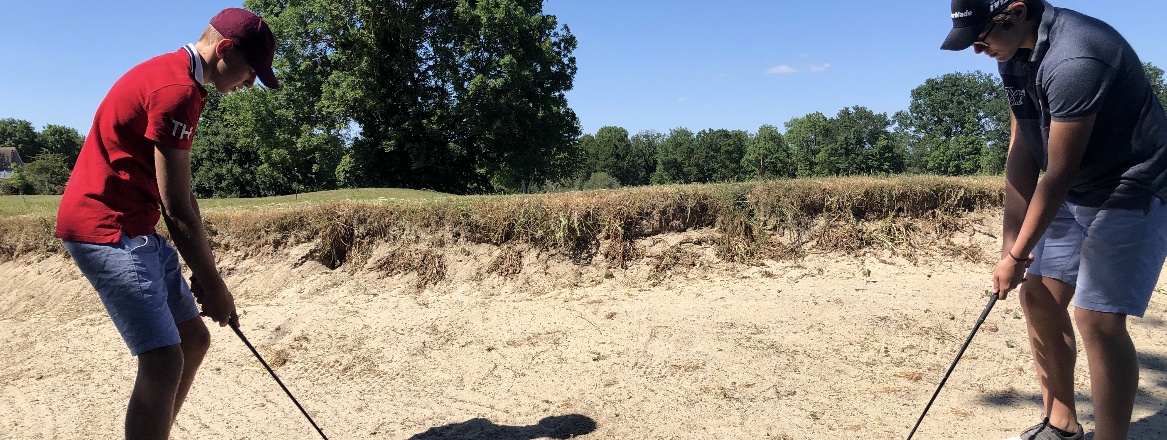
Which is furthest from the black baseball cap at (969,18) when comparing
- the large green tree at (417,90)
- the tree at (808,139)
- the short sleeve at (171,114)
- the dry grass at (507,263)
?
the tree at (808,139)

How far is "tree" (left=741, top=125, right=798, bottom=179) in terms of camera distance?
79.9 meters

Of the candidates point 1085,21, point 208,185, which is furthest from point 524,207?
point 208,185

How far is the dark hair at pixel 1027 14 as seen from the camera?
8.61 feet

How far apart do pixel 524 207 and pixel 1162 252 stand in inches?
199

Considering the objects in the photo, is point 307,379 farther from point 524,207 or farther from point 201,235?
point 524,207

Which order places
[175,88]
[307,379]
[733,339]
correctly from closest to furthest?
[175,88]
[307,379]
[733,339]

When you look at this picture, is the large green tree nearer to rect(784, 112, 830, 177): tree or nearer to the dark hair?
the dark hair

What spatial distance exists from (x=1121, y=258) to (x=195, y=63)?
12.9 feet

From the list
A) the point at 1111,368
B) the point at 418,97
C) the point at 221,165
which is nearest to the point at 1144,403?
the point at 1111,368

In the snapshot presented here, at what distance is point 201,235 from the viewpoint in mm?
2613

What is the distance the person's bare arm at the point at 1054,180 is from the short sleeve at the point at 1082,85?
0.04m

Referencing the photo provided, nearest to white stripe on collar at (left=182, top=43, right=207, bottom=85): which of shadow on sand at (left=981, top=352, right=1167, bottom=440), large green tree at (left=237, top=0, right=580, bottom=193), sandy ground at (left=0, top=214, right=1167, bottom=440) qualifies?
sandy ground at (left=0, top=214, right=1167, bottom=440)

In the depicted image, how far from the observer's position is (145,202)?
2.58 metres

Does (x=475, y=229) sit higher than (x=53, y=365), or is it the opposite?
(x=475, y=229)
